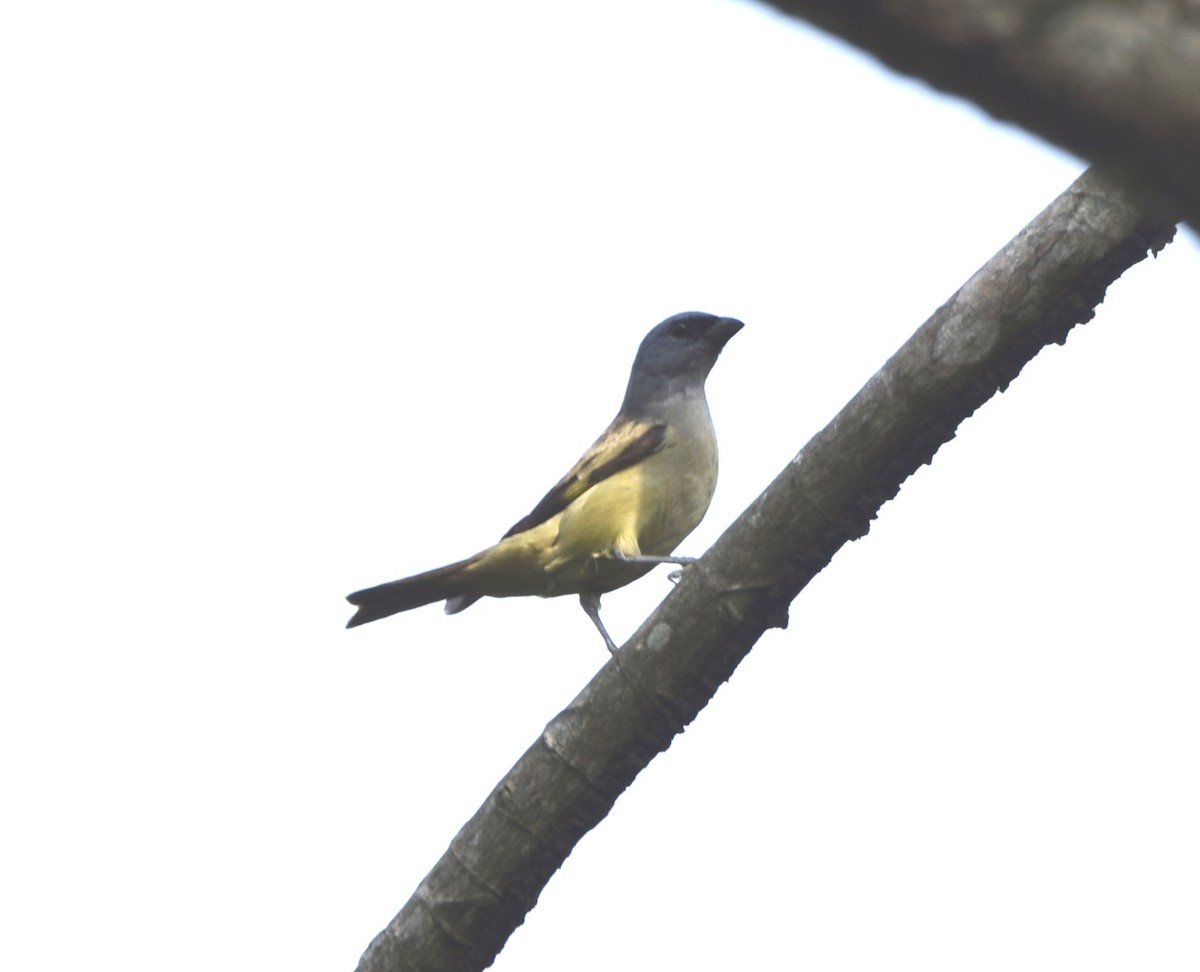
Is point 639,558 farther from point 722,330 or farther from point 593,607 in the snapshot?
point 722,330

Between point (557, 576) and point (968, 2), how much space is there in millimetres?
6759

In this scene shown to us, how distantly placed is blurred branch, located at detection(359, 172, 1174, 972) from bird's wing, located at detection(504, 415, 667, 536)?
3.25 m

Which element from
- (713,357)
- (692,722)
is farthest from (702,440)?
(692,722)

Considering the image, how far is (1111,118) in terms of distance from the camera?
129cm

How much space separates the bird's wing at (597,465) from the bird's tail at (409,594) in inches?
15.6

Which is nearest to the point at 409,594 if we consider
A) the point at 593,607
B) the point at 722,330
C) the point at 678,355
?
the point at 593,607

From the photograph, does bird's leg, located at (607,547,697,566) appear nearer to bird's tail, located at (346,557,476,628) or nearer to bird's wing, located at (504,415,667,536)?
bird's wing, located at (504,415,667,536)

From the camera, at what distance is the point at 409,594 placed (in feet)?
26.6

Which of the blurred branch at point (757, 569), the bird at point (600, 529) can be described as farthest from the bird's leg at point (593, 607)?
→ the blurred branch at point (757, 569)

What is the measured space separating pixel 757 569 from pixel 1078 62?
129 inches

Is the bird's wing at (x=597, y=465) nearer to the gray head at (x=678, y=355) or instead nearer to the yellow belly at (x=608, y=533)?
the yellow belly at (x=608, y=533)

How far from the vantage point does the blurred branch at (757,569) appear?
4145 millimetres

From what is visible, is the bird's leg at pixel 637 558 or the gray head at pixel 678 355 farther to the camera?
the gray head at pixel 678 355

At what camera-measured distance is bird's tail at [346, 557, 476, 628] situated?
7.96 meters
